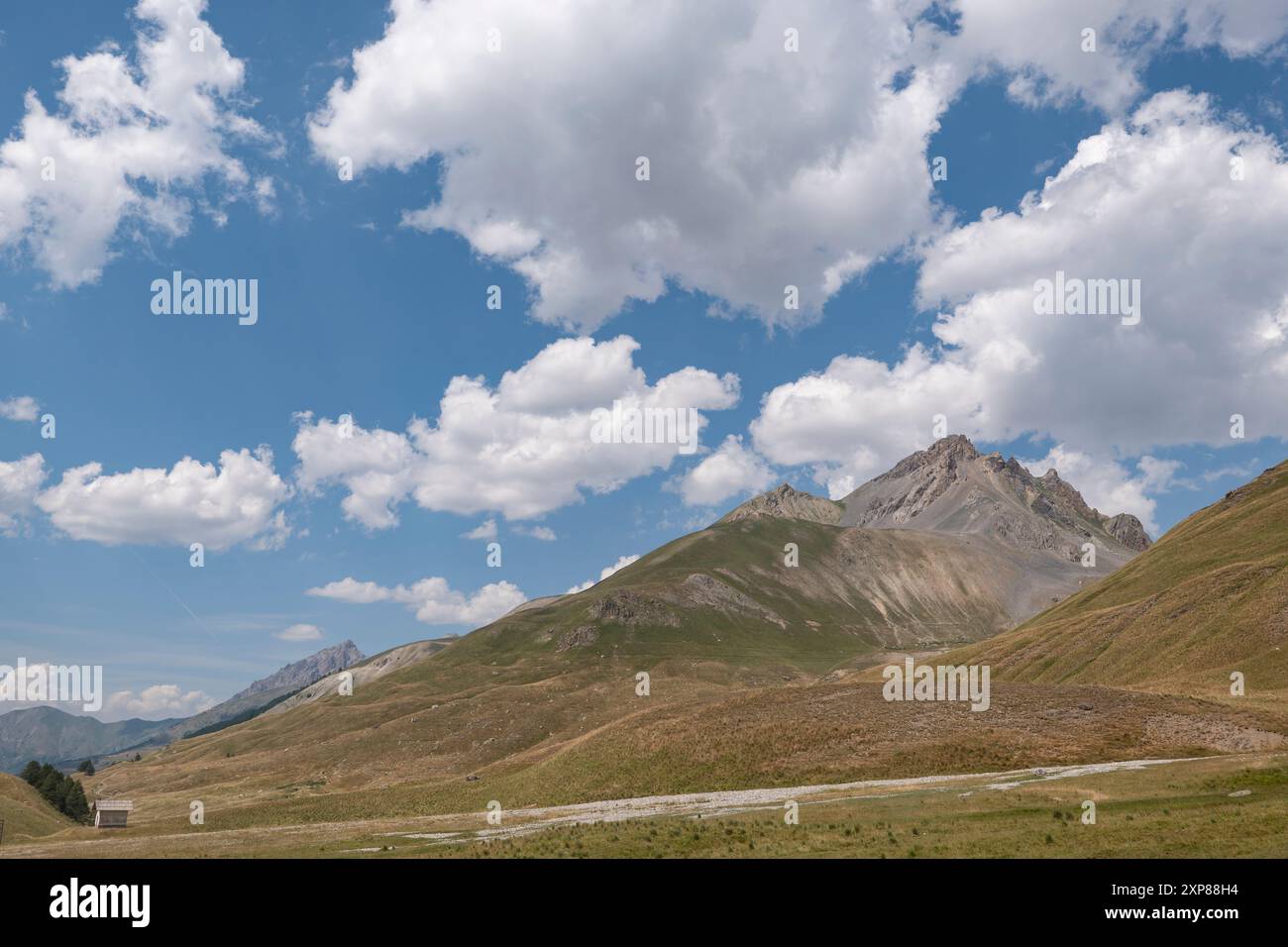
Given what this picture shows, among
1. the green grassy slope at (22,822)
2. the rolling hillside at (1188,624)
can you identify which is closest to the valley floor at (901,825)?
the green grassy slope at (22,822)

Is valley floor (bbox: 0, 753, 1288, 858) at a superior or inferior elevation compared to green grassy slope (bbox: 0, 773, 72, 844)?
superior

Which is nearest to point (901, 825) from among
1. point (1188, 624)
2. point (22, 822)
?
point (1188, 624)

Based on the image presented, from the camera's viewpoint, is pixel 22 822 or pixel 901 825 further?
pixel 22 822

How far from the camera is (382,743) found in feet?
476

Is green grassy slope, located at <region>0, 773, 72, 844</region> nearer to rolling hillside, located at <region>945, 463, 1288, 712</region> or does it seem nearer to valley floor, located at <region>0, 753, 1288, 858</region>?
valley floor, located at <region>0, 753, 1288, 858</region>

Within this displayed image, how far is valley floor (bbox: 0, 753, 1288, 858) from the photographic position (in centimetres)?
2919

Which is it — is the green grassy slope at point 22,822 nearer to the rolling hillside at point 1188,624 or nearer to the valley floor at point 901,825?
the valley floor at point 901,825

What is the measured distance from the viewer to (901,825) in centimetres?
3597

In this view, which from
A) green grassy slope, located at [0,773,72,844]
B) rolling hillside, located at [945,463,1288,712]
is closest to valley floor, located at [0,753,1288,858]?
green grassy slope, located at [0,773,72,844]

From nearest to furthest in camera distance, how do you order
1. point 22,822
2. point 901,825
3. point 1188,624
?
1. point 901,825
2. point 22,822
3. point 1188,624

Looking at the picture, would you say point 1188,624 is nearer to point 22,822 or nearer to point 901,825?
point 901,825

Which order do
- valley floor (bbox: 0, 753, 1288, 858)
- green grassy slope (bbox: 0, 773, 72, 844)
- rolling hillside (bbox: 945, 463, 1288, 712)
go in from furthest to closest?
rolling hillside (bbox: 945, 463, 1288, 712) < green grassy slope (bbox: 0, 773, 72, 844) < valley floor (bbox: 0, 753, 1288, 858)

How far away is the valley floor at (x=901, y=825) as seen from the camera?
29188mm
